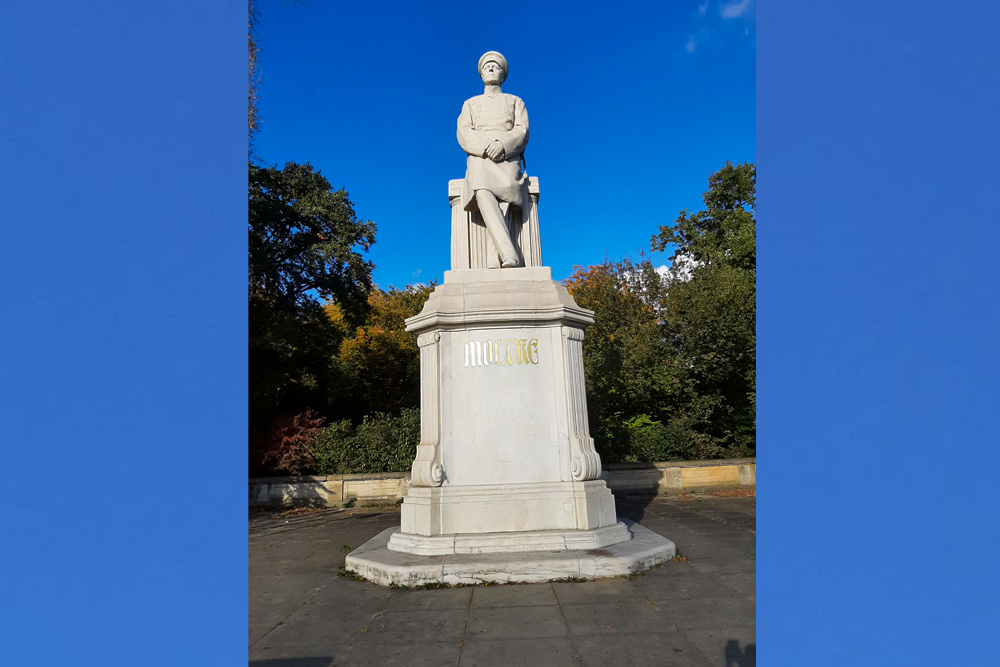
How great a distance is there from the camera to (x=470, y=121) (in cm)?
743

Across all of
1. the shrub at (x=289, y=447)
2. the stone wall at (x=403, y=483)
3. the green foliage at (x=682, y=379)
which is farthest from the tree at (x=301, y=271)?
the green foliage at (x=682, y=379)

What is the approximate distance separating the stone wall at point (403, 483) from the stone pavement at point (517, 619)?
5472 mm

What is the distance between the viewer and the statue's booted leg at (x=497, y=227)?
705 centimetres

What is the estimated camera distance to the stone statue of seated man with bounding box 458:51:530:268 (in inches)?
279

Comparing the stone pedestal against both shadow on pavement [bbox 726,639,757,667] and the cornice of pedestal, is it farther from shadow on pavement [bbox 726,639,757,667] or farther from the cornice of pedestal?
shadow on pavement [bbox 726,639,757,667]

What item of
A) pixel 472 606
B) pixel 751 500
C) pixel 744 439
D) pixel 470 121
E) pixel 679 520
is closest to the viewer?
pixel 472 606

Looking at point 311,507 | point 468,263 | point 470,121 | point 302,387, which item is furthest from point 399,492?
point 470,121

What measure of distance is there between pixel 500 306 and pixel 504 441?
1.45 meters

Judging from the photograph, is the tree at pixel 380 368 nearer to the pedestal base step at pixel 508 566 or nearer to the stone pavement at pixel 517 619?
the stone pavement at pixel 517 619

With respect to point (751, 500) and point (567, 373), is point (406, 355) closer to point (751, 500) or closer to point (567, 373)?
point (751, 500)

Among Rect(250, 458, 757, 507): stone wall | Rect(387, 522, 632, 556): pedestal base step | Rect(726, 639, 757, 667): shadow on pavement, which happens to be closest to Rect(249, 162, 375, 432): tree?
Rect(250, 458, 757, 507): stone wall

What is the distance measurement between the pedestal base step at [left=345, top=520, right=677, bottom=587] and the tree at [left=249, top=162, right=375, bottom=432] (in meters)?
10.0

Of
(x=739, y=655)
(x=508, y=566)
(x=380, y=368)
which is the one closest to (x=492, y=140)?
(x=508, y=566)

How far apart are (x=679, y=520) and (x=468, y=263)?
4.76 meters
